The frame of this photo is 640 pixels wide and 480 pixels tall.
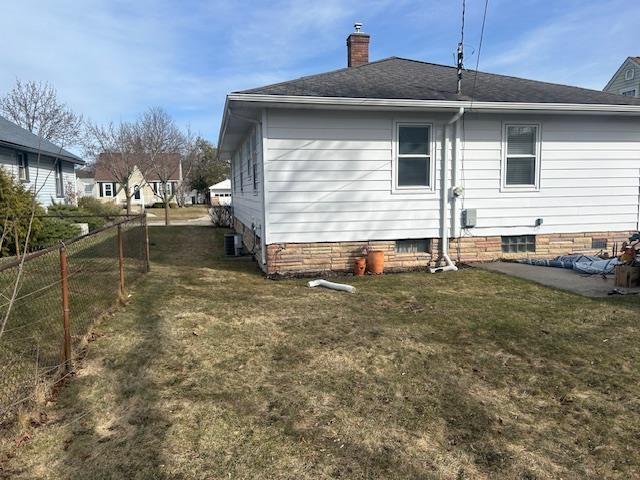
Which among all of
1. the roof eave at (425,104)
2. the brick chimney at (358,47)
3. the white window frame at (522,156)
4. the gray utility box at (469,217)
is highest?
the brick chimney at (358,47)

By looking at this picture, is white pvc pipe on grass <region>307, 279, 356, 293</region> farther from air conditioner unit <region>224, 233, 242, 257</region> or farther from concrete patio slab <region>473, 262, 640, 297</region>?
air conditioner unit <region>224, 233, 242, 257</region>

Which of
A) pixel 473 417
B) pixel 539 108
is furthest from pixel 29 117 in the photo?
pixel 473 417

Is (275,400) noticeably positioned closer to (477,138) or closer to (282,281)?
(282,281)

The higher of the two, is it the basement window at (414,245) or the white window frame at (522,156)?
the white window frame at (522,156)

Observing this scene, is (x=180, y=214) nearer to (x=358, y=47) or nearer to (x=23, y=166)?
(x=23, y=166)

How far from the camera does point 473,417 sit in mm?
3234

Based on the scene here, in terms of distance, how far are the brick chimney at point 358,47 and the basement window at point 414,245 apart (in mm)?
5328

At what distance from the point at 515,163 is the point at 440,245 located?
7.44 feet

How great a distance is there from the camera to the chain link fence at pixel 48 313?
3.54 m

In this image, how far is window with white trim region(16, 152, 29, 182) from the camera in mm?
17422

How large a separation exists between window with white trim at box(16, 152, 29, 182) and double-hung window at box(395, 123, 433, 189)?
597 inches

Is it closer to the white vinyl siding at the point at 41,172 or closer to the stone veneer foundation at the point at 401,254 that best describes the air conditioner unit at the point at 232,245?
the stone veneer foundation at the point at 401,254

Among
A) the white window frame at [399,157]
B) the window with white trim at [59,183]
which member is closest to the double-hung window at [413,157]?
the white window frame at [399,157]

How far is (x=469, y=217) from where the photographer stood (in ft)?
29.6
